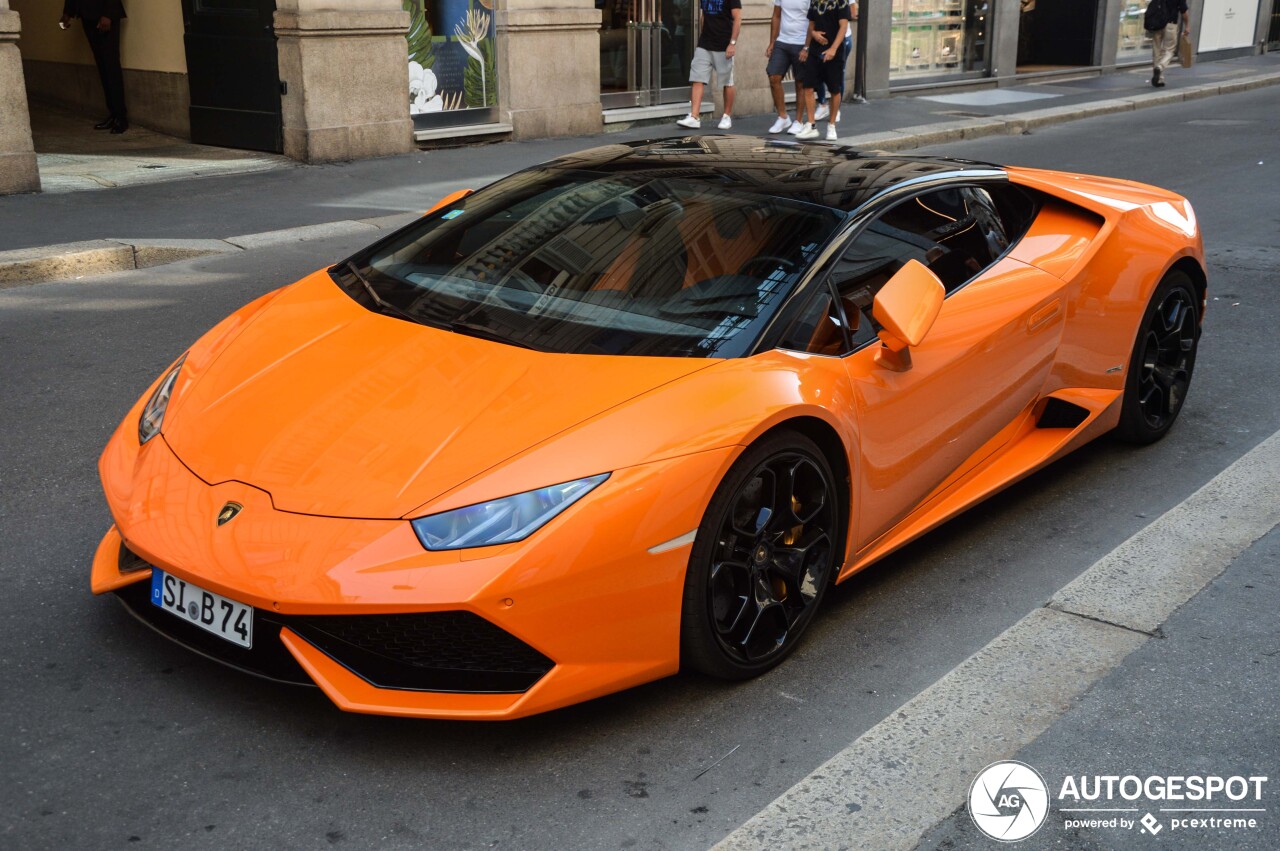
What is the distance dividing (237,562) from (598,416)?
89 cm

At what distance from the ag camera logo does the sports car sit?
67 cm

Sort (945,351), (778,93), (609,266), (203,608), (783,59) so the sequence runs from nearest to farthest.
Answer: (203,608)
(609,266)
(945,351)
(783,59)
(778,93)

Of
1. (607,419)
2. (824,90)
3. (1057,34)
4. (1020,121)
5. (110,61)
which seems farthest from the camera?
(1057,34)

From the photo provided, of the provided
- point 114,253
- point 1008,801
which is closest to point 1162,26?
point 114,253

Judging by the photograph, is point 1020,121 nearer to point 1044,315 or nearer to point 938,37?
point 938,37

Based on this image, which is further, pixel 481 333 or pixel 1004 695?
pixel 481 333

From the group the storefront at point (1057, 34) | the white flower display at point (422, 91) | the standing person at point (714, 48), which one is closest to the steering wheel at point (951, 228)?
the white flower display at point (422, 91)

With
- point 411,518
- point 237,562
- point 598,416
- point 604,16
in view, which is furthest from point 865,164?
point 604,16

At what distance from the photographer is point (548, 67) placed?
1476 centimetres

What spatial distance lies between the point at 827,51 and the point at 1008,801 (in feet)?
41.1

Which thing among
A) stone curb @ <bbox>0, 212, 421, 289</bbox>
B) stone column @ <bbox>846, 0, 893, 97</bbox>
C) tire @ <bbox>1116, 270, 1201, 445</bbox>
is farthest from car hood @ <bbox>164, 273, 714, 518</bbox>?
stone column @ <bbox>846, 0, 893, 97</bbox>

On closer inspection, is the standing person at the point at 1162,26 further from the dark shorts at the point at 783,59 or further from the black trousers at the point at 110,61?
the black trousers at the point at 110,61

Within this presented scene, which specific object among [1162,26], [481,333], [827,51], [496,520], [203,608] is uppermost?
[1162,26]

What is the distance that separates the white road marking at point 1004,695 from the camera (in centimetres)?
289
